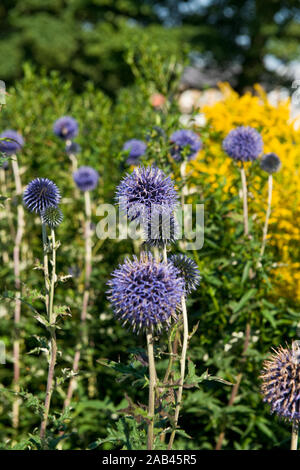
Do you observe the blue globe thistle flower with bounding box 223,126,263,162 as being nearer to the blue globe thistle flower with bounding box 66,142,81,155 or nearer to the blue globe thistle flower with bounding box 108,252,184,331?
the blue globe thistle flower with bounding box 108,252,184,331

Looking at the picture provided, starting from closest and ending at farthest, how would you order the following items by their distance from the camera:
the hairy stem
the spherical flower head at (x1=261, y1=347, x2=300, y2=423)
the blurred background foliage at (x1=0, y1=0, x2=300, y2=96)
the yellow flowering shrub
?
the spherical flower head at (x1=261, y1=347, x2=300, y2=423)
the hairy stem
the yellow flowering shrub
the blurred background foliage at (x1=0, y1=0, x2=300, y2=96)

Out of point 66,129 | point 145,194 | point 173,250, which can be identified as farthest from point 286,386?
point 66,129

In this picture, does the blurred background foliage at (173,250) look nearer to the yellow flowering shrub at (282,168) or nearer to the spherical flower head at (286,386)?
the yellow flowering shrub at (282,168)

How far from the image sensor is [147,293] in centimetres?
151

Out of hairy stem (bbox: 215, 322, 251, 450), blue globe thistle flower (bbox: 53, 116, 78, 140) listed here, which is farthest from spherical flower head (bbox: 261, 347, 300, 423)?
blue globe thistle flower (bbox: 53, 116, 78, 140)

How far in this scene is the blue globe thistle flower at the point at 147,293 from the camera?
4.89 ft

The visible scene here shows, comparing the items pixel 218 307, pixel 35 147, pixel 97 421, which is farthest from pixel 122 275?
pixel 35 147

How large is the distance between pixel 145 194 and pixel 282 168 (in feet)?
5.77

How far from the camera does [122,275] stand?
5.13 ft

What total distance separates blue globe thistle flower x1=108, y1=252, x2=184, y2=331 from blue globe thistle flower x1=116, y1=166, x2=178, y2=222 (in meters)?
0.21

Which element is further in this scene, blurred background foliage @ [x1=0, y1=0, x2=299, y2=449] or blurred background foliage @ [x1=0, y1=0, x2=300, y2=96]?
blurred background foliage @ [x1=0, y1=0, x2=300, y2=96]

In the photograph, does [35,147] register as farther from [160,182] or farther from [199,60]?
[199,60]

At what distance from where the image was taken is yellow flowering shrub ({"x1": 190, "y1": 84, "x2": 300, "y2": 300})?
2787 millimetres

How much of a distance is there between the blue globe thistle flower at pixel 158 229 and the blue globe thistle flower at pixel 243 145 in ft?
3.09
